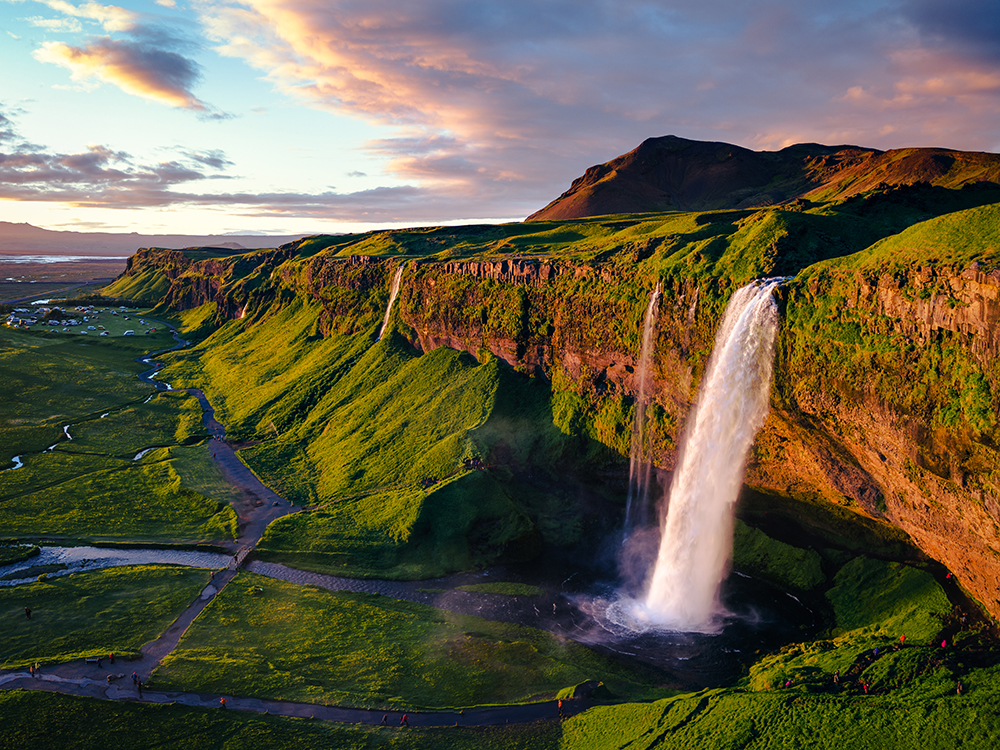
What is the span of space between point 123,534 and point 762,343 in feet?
215

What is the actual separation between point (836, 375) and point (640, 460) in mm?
23254

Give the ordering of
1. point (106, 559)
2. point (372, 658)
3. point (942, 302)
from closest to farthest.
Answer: point (942, 302)
point (372, 658)
point (106, 559)

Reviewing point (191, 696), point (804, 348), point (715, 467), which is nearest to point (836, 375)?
point (804, 348)

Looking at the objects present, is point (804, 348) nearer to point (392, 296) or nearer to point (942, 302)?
point (942, 302)

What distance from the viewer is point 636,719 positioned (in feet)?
115

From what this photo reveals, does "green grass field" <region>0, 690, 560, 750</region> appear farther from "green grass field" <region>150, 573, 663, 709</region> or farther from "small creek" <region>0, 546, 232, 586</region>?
"small creek" <region>0, 546, 232, 586</region>

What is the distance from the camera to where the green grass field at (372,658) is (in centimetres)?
3912

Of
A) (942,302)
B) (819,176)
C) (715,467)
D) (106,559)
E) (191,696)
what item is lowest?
(191,696)

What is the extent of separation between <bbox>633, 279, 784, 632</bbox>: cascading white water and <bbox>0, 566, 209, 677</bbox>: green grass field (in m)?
39.8

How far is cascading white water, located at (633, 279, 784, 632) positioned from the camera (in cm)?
4700

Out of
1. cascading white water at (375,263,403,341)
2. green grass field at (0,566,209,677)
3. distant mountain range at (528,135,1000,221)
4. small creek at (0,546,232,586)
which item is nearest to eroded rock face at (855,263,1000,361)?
green grass field at (0,566,209,677)

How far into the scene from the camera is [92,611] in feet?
157

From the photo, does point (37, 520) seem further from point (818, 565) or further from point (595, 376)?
point (818, 565)

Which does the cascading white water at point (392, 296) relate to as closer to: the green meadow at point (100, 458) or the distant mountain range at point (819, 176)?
the green meadow at point (100, 458)
